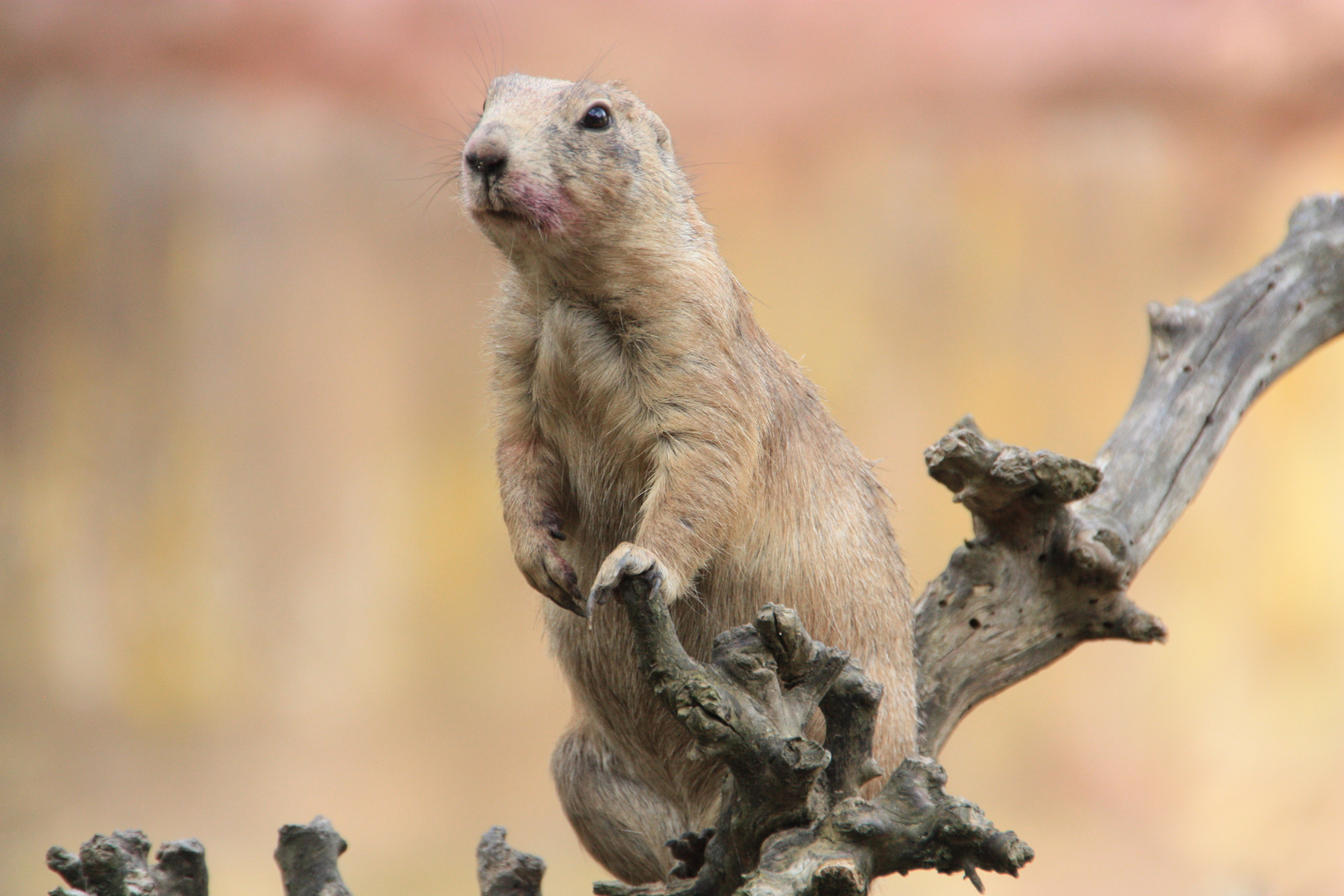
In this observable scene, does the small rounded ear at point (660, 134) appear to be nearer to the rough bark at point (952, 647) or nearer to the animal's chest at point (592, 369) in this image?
the animal's chest at point (592, 369)

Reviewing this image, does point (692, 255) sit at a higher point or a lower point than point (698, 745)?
higher

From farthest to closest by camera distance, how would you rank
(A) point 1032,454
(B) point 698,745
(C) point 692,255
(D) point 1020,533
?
(D) point 1020,533 → (A) point 1032,454 → (C) point 692,255 → (B) point 698,745

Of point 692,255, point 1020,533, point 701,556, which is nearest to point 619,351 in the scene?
point 692,255

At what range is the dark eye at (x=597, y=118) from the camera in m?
3.14

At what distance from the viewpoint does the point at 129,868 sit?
3.04 metres

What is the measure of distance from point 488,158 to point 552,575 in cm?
110

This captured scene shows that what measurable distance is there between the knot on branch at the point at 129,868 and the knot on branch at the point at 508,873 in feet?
2.64

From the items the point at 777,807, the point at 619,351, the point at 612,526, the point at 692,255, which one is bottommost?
the point at 777,807

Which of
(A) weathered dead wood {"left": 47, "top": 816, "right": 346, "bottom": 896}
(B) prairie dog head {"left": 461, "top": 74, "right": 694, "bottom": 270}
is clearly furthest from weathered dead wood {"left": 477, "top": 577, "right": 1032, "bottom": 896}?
(A) weathered dead wood {"left": 47, "top": 816, "right": 346, "bottom": 896}

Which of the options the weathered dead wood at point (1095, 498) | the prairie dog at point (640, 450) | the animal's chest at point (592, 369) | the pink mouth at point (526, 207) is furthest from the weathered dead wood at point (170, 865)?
the pink mouth at point (526, 207)

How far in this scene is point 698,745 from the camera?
2639 mm

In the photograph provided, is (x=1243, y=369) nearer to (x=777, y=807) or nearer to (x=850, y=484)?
(x=850, y=484)

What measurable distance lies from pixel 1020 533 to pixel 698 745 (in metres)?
1.73

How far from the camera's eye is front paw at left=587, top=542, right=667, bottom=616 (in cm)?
270
